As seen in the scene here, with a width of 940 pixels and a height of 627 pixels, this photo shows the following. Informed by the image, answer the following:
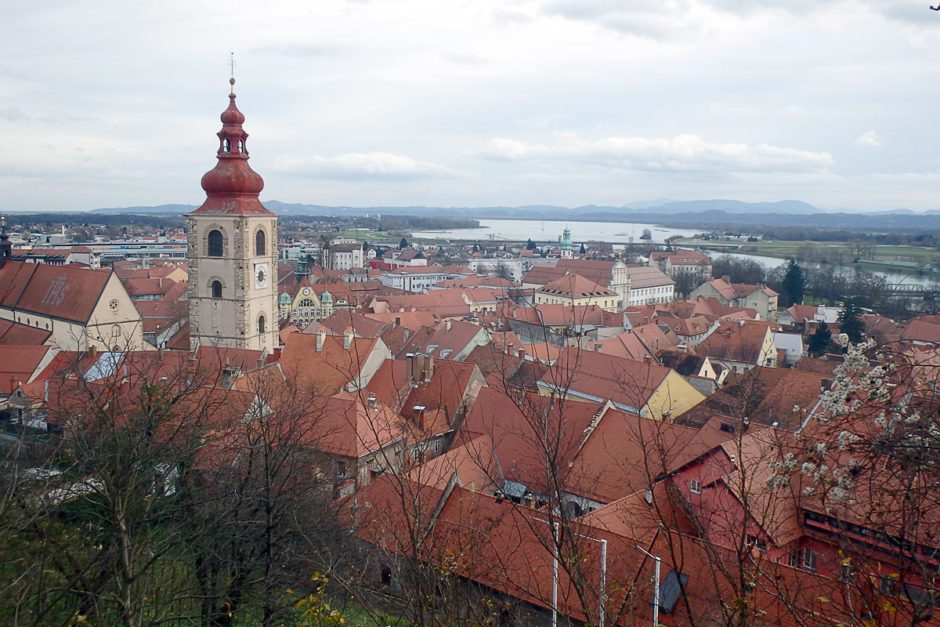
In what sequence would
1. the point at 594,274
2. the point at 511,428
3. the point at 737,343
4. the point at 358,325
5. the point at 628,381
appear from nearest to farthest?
the point at 511,428 < the point at 628,381 < the point at 737,343 < the point at 358,325 < the point at 594,274

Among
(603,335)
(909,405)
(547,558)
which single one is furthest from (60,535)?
(603,335)

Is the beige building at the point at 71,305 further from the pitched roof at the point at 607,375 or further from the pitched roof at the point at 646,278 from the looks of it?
the pitched roof at the point at 646,278

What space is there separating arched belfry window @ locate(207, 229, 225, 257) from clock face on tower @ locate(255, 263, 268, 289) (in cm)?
166

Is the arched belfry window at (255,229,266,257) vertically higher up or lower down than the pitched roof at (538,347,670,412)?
higher up

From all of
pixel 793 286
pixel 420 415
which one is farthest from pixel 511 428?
pixel 793 286

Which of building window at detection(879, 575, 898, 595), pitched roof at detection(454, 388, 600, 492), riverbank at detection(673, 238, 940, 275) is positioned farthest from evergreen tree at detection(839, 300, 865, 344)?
riverbank at detection(673, 238, 940, 275)

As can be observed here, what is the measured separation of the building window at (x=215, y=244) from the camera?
33.0 meters

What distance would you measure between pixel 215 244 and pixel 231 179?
2982mm

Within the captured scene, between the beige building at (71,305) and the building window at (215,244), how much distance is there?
225 inches

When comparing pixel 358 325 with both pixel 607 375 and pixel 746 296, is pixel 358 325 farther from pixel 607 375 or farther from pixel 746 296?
pixel 746 296

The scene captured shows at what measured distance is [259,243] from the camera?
33875 millimetres

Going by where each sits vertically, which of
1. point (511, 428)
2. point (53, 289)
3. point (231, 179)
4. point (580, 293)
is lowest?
point (580, 293)

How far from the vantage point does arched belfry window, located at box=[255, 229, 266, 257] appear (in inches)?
1325

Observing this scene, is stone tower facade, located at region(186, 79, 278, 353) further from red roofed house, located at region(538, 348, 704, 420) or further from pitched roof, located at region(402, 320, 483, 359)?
red roofed house, located at region(538, 348, 704, 420)
